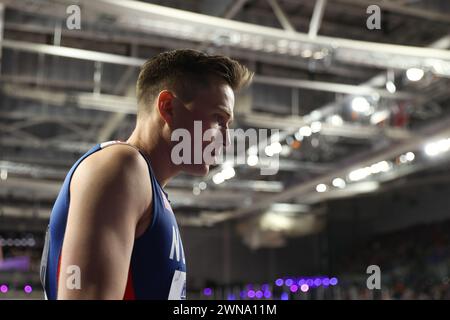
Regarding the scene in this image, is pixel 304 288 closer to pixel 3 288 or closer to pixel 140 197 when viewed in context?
pixel 3 288

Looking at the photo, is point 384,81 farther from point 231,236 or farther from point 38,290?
point 231,236

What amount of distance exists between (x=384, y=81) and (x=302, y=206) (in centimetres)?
986

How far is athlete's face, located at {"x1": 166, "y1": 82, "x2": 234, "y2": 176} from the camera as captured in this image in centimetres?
136

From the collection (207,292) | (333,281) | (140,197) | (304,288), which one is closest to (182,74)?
(140,197)

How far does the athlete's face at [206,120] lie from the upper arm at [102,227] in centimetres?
29

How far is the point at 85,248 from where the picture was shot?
990 mm

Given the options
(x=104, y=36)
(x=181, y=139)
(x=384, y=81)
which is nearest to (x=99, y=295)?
(x=181, y=139)

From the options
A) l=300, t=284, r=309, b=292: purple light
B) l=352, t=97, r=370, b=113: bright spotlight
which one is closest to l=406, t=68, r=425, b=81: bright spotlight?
l=352, t=97, r=370, b=113: bright spotlight

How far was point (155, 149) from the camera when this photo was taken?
4.50 ft

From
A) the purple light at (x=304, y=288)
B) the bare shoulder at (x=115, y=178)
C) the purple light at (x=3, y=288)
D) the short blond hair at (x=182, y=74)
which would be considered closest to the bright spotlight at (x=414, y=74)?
the short blond hair at (x=182, y=74)

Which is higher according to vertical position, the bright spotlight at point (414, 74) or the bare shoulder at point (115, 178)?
the bright spotlight at point (414, 74)

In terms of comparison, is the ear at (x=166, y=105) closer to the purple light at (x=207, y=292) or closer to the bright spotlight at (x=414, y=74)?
the bright spotlight at (x=414, y=74)

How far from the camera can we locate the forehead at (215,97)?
1.37 meters
